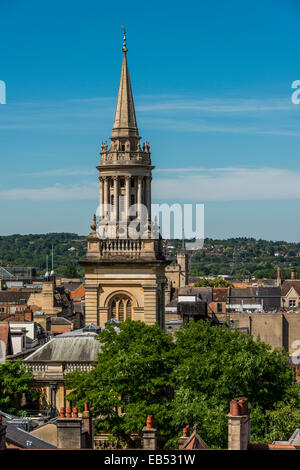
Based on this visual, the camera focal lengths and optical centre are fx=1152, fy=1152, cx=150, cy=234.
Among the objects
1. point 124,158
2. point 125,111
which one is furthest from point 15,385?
point 125,111

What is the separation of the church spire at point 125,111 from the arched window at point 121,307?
1034 cm

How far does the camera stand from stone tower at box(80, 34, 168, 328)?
2694 inches

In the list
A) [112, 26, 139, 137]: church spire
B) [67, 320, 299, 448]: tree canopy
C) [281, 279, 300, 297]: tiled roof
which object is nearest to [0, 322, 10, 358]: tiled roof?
[112, 26, 139, 137]: church spire

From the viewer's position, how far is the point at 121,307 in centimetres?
6900

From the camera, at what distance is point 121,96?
237ft

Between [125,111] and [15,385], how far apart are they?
80.9ft

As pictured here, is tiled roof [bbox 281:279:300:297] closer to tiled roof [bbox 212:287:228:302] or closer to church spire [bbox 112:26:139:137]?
tiled roof [bbox 212:287:228:302]

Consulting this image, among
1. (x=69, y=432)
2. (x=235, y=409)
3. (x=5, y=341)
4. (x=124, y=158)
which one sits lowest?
(x=69, y=432)

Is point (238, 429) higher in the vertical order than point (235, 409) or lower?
lower

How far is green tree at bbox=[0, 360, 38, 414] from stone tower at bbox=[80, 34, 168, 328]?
14278 mm

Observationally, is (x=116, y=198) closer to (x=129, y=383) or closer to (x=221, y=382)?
(x=129, y=383)

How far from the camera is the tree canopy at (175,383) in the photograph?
1801 inches
